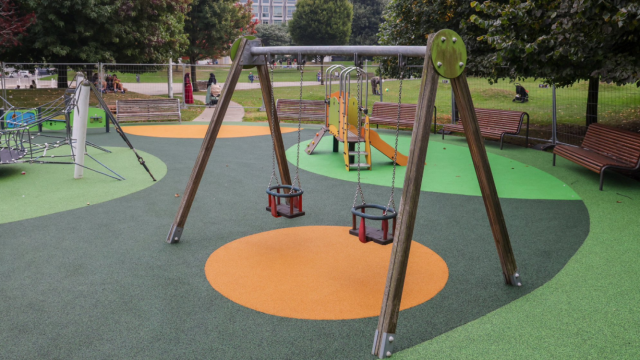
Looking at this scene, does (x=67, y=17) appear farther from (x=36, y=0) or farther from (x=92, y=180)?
(x=92, y=180)

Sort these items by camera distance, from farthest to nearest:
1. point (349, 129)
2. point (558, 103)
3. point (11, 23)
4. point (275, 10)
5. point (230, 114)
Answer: point (275, 10) → point (230, 114) → point (11, 23) → point (558, 103) → point (349, 129)

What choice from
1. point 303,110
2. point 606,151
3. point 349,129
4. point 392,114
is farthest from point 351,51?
point 303,110

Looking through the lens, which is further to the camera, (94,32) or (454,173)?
(94,32)

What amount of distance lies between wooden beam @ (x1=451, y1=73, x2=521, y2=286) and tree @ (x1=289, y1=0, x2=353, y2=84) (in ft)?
176

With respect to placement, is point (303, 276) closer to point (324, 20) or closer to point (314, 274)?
point (314, 274)

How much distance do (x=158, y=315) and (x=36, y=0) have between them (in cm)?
1844

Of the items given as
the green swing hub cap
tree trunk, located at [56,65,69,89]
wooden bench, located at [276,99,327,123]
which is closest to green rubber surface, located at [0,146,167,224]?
the green swing hub cap

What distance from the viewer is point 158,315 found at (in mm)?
3951

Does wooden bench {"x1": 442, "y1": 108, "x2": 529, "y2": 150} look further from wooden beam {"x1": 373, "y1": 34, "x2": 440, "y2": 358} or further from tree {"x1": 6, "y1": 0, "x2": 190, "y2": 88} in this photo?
tree {"x1": 6, "y1": 0, "x2": 190, "y2": 88}

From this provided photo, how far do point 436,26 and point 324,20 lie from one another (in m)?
43.4

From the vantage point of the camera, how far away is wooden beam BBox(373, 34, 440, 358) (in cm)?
351

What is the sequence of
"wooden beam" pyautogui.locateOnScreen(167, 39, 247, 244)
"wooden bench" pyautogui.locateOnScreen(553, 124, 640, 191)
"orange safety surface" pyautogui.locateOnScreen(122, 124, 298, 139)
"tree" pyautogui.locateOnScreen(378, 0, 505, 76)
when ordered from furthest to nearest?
"orange safety surface" pyautogui.locateOnScreen(122, 124, 298, 139) → "tree" pyautogui.locateOnScreen(378, 0, 505, 76) → "wooden bench" pyautogui.locateOnScreen(553, 124, 640, 191) → "wooden beam" pyautogui.locateOnScreen(167, 39, 247, 244)

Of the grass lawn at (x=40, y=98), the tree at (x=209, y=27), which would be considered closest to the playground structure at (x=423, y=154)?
the grass lawn at (x=40, y=98)

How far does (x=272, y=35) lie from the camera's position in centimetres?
6544
